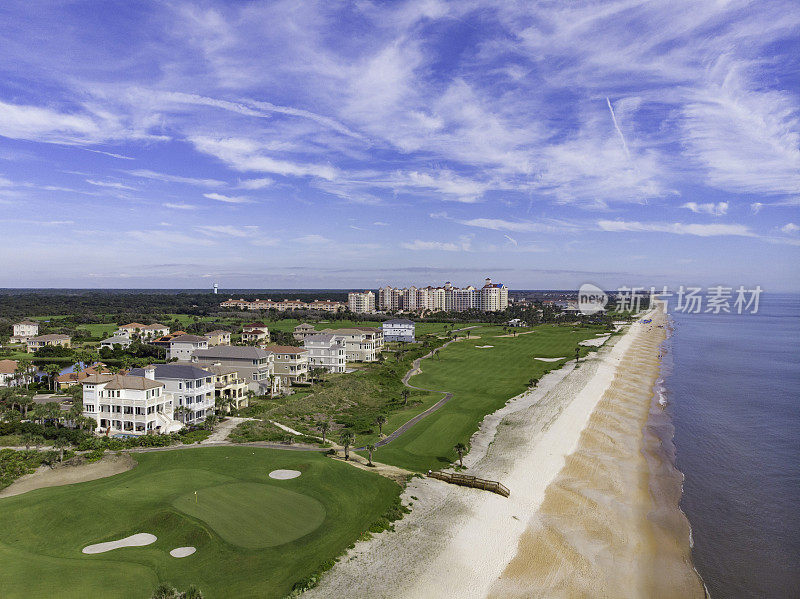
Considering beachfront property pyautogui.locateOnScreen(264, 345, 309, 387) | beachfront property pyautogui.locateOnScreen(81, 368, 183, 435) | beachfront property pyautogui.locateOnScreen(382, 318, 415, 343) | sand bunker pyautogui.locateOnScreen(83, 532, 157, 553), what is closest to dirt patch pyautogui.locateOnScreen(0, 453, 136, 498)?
beachfront property pyautogui.locateOnScreen(81, 368, 183, 435)

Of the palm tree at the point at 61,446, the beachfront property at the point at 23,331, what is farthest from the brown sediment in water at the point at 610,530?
the beachfront property at the point at 23,331

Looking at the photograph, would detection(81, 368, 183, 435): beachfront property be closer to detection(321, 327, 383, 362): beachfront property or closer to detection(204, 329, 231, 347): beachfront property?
detection(204, 329, 231, 347): beachfront property

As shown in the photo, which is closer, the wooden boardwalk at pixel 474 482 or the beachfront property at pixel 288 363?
the wooden boardwalk at pixel 474 482

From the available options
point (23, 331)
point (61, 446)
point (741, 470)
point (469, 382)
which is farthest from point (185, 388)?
point (23, 331)

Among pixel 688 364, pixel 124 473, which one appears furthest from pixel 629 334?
pixel 124 473

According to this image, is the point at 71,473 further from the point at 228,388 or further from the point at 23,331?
the point at 23,331

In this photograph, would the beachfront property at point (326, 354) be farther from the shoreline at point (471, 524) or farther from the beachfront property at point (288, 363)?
the shoreline at point (471, 524)
